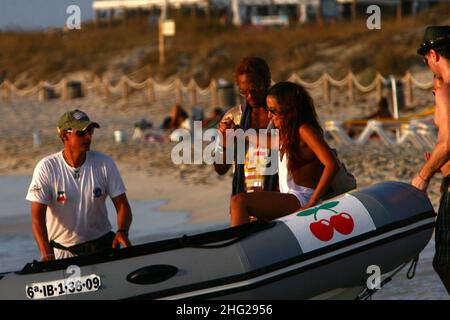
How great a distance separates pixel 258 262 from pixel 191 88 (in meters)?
21.4

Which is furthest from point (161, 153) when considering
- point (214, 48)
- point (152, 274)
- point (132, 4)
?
point (132, 4)

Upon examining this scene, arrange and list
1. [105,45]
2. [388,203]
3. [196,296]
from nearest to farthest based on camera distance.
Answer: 1. [196,296]
2. [388,203]
3. [105,45]

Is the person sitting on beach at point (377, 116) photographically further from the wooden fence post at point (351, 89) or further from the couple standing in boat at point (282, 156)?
the couple standing in boat at point (282, 156)

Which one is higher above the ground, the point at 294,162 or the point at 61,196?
the point at 294,162

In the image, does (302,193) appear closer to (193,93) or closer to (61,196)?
(61,196)

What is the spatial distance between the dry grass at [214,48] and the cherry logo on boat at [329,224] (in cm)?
2057

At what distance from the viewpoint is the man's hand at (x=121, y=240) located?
6195 mm

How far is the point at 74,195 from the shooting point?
20.4 ft

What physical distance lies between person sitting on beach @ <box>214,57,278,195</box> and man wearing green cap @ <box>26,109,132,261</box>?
2.13 ft

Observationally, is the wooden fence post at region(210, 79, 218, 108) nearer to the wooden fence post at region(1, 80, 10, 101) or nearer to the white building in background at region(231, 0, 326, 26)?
the wooden fence post at region(1, 80, 10, 101)
